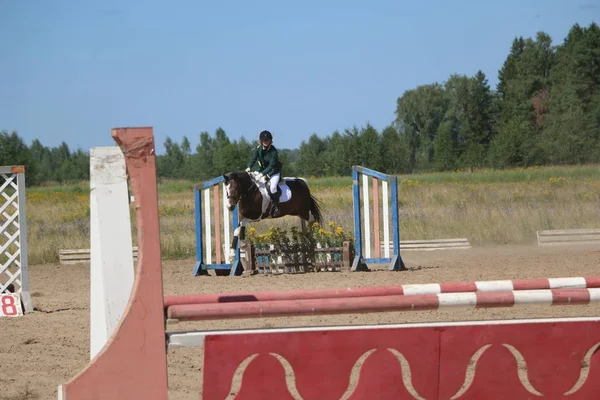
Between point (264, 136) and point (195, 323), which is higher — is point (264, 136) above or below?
above

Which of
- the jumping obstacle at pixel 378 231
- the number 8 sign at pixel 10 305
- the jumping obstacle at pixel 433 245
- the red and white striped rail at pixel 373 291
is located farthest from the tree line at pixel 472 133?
the red and white striped rail at pixel 373 291

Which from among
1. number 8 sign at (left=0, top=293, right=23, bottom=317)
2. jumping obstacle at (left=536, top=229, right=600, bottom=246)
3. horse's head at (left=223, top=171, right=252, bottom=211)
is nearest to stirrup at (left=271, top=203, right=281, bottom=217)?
horse's head at (left=223, top=171, right=252, bottom=211)

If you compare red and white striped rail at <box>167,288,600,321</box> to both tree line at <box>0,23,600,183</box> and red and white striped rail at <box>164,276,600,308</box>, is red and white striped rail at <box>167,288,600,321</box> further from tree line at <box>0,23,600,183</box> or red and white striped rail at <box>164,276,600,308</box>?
tree line at <box>0,23,600,183</box>

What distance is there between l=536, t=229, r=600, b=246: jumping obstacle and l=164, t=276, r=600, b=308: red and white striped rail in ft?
35.4

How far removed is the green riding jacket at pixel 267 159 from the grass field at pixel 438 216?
2496 millimetres

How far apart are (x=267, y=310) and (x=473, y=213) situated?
15017 mm

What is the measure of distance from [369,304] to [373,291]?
0.26 meters

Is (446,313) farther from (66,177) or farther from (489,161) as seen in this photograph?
(66,177)

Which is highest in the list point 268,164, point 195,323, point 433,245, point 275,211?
point 268,164

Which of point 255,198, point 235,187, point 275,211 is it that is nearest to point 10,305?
point 235,187

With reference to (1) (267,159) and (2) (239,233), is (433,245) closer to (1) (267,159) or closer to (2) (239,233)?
(1) (267,159)

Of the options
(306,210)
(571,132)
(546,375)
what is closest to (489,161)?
(571,132)

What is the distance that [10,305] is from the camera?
787 cm

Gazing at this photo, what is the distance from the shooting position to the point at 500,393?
3529mm
